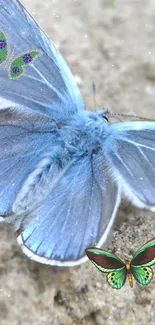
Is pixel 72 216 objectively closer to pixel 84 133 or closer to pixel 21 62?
pixel 84 133

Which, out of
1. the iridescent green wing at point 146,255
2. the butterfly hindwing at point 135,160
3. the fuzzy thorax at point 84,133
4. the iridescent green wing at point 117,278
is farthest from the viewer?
the fuzzy thorax at point 84,133

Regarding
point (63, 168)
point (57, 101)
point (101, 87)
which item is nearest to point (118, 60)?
point (101, 87)

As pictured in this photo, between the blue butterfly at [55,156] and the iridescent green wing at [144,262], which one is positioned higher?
the blue butterfly at [55,156]

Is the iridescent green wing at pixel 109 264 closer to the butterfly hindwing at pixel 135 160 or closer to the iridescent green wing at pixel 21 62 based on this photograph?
the butterfly hindwing at pixel 135 160

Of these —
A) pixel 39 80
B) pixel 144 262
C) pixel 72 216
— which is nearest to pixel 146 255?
pixel 144 262

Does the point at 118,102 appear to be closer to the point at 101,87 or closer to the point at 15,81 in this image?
the point at 101,87

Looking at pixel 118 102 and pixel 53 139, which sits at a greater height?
pixel 118 102

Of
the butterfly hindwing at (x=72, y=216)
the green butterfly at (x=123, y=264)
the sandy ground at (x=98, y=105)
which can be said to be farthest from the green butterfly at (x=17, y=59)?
the green butterfly at (x=123, y=264)
